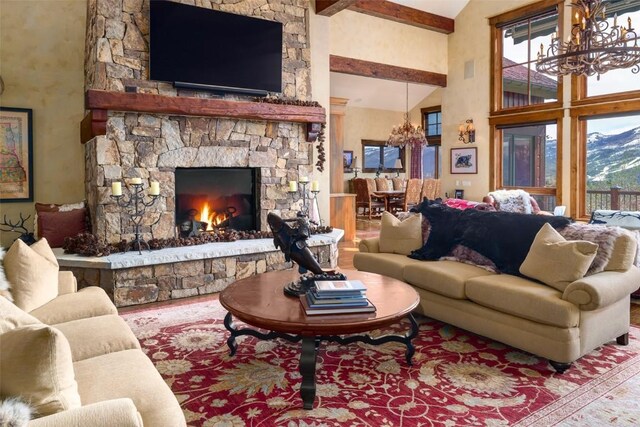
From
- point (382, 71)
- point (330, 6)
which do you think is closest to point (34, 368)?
point (330, 6)

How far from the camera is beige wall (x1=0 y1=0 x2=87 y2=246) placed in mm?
5324

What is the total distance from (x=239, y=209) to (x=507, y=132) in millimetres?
5877

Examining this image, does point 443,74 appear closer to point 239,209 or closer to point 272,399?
point 239,209

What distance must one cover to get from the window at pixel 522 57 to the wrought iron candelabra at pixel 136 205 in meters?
6.91

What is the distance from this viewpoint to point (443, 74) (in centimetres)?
959

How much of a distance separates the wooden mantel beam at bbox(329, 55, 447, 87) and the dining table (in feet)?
10.6

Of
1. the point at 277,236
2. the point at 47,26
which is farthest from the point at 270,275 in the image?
the point at 47,26

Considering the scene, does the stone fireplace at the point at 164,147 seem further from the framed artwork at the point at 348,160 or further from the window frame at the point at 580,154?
the framed artwork at the point at 348,160

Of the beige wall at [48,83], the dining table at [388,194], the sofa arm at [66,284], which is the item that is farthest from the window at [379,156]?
the sofa arm at [66,284]

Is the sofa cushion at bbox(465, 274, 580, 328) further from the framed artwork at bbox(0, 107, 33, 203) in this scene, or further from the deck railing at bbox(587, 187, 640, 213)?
the deck railing at bbox(587, 187, 640, 213)

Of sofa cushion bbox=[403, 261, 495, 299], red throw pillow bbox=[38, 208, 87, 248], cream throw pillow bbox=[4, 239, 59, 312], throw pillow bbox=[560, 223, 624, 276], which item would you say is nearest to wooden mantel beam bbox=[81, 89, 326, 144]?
red throw pillow bbox=[38, 208, 87, 248]

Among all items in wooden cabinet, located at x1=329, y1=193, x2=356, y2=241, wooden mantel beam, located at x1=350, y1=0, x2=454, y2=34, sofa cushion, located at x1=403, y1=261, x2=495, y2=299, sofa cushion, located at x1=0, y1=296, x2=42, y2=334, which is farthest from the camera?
wooden mantel beam, located at x1=350, y1=0, x2=454, y2=34

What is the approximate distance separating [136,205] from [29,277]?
6.60ft

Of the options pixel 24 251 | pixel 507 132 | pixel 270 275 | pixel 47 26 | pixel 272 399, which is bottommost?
pixel 272 399
